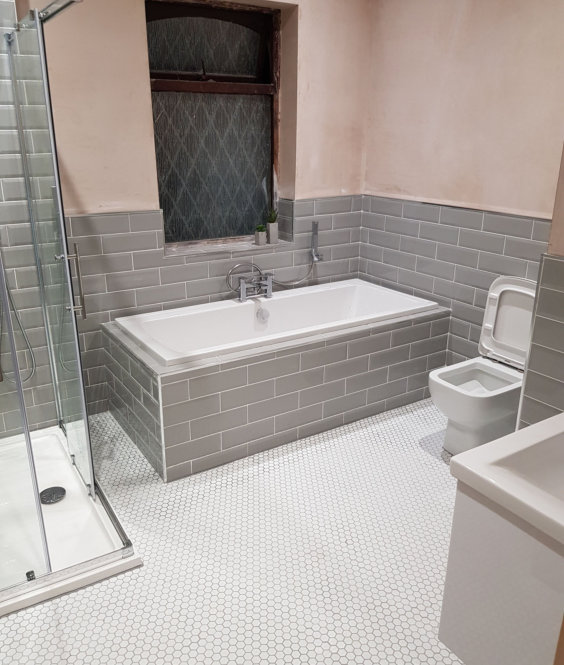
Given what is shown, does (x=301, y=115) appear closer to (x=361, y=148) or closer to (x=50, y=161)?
(x=361, y=148)

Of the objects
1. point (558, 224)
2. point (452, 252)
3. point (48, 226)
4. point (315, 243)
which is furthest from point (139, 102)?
point (558, 224)

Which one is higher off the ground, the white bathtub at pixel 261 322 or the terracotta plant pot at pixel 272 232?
the terracotta plant pot at pixel 272 232

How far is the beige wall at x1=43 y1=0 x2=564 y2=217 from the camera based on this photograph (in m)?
2.92

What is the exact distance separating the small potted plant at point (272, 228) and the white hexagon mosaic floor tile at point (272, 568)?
4.86ft

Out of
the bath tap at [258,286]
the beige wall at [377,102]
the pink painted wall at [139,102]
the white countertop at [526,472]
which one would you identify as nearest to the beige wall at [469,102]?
the beige wall at [377,102]

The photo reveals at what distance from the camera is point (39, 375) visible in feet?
10.3

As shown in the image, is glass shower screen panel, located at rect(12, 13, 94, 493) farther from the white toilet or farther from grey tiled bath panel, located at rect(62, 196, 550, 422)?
the white toilet

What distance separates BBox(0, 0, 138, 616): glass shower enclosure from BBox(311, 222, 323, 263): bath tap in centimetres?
165

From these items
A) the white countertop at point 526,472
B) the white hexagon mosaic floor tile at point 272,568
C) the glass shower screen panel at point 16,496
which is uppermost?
the white countertop at point 526,472

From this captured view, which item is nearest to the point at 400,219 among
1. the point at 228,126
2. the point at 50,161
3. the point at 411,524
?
the point at 228,126

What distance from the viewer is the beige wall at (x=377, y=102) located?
115 inches

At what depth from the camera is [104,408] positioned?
3461 mm

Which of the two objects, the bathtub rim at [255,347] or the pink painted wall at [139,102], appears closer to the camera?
the bathtub rim at [255,347]

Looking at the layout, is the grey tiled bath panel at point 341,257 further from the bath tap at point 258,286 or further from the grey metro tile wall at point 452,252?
the bath tap at point 258,286
